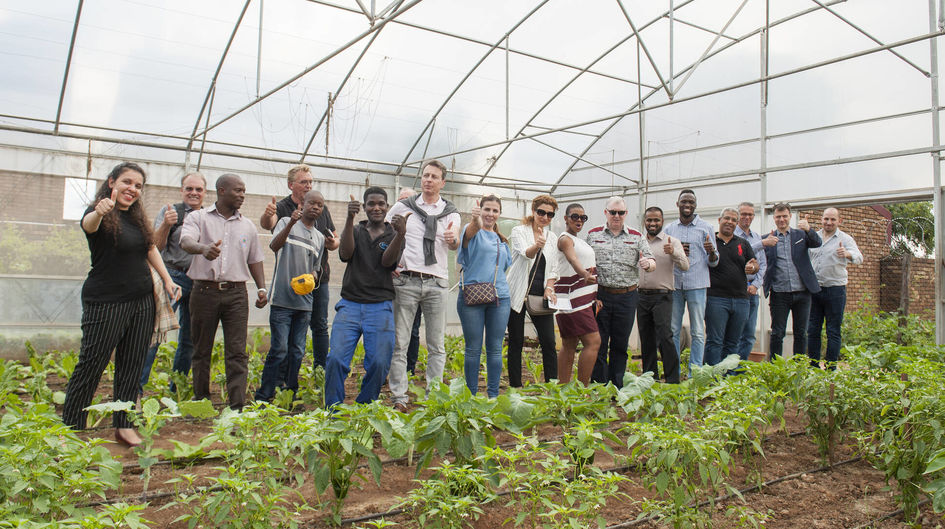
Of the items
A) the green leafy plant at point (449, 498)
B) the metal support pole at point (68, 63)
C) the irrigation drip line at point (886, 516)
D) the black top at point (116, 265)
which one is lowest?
the irrigation drip line at point (886, 516)

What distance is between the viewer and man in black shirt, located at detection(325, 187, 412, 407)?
404 cm

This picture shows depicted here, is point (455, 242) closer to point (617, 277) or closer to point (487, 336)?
point (487, 336)

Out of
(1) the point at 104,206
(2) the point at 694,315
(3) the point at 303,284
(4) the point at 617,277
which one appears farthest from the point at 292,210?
(2) the point at 694,315

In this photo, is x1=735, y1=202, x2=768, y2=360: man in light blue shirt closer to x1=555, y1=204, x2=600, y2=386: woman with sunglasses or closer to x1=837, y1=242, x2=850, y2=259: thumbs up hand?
x1=837, y1=242, x2=850, y2=259: thumbs up hand

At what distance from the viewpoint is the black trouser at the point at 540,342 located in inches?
193

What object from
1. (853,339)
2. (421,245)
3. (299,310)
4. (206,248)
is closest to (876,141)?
(853,339)

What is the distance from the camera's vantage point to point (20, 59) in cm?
660

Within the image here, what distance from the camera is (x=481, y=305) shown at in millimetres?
4645

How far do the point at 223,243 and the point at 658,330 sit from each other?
3.50m

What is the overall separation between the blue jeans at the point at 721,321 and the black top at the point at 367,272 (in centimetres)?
315

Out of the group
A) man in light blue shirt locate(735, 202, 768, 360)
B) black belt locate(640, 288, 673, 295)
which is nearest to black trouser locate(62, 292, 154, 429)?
black belt locate(640, 288, 673, 295)

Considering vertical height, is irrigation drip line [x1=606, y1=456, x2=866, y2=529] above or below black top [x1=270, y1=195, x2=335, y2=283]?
below

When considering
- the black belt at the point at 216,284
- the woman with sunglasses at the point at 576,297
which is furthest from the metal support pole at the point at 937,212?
the black belt at the point at 216,284

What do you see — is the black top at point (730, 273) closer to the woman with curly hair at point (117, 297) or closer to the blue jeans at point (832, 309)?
the blue jeans at point (832, 309)
